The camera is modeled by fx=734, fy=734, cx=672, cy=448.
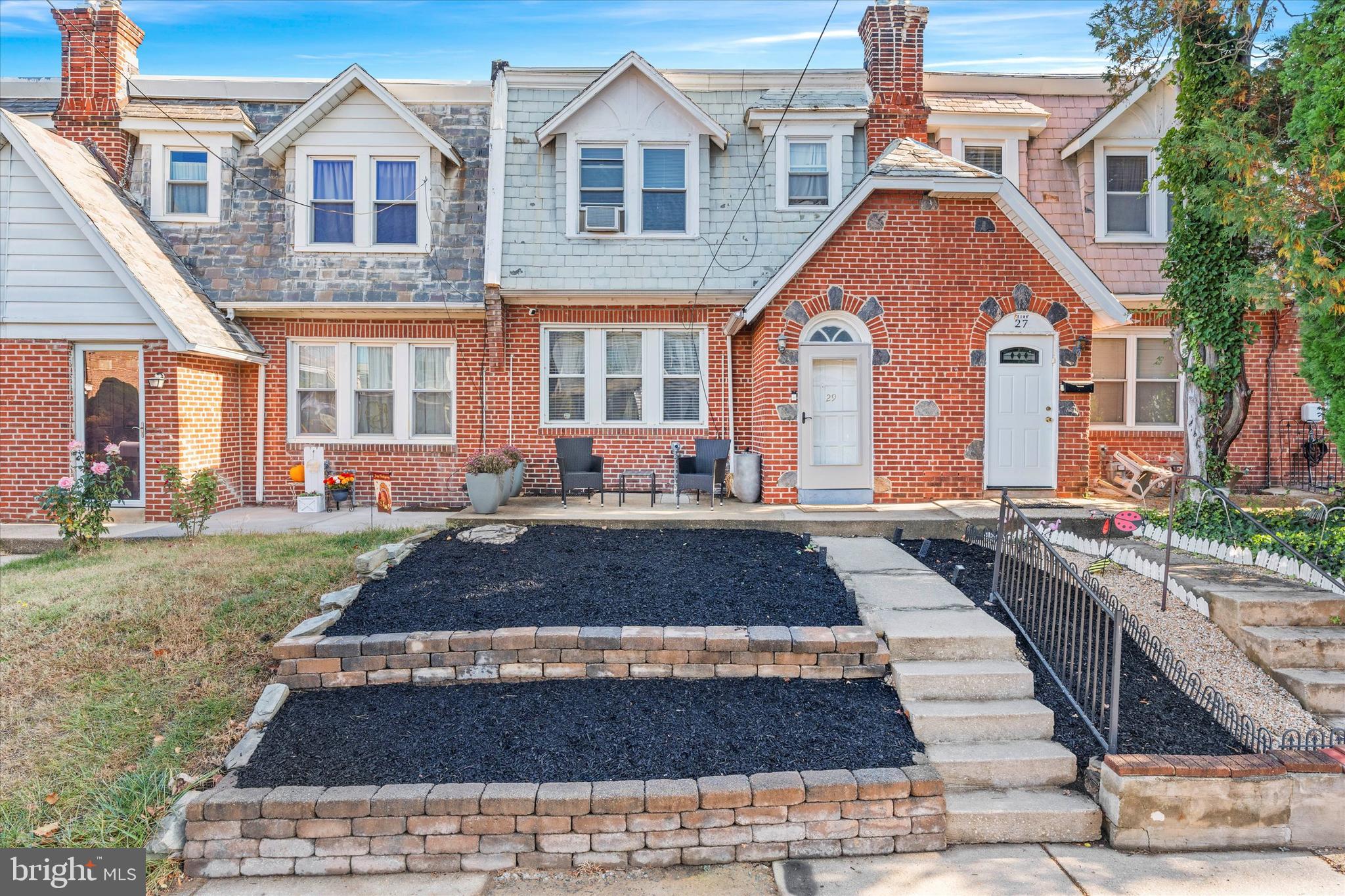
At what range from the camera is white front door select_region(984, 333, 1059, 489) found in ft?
34.3

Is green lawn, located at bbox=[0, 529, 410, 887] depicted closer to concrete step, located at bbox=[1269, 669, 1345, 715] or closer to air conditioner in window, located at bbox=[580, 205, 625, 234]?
air conditioner in window, located at bbox=[580, 205, 625, 234]

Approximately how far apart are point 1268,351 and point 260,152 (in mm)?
16925

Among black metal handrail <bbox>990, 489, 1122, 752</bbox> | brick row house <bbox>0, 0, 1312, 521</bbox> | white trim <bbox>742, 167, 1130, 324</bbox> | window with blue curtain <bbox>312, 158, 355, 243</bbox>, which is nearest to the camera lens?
black metal handrail <bbox>990, 489, 1122, 752</bbox>

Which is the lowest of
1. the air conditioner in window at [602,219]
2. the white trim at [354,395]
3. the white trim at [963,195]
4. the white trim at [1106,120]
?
the white trim at [354,395]

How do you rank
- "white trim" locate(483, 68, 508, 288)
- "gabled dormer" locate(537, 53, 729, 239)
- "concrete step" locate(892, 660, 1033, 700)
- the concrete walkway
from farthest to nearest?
"gabled dormer" locate(537, 53, 729, 239) < "white trim" locate(483, 68, 508, 288) < "concrete step" locate(892, 660, 1033, 700) < the concrete walkway

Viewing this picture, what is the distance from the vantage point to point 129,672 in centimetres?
534

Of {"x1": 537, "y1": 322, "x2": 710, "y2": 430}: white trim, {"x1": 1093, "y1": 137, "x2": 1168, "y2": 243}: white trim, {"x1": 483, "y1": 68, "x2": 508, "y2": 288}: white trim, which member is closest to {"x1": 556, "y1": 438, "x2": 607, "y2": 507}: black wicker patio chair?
{"x1": 537, "y1": 322, "x2": 710, "y2": 430}: white trim

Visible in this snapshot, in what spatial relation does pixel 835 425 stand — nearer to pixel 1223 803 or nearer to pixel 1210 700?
pixel 1210 700

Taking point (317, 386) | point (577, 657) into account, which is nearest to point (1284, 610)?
point (577, 657)

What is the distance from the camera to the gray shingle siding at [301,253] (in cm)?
1184

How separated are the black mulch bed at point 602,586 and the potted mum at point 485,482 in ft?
4.05

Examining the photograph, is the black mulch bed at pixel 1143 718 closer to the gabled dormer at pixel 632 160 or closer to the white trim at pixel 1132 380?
the white trim at pixel 1132 380

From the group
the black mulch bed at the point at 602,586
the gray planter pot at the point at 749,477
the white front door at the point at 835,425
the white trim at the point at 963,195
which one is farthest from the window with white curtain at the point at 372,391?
the white front door at the point at 835,425

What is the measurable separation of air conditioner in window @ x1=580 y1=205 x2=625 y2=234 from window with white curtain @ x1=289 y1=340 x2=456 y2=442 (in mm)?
3044
